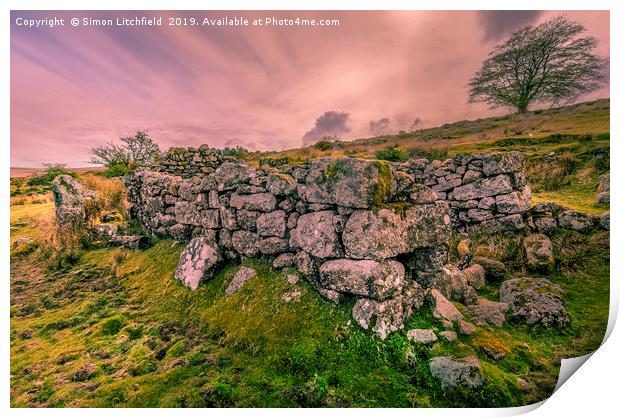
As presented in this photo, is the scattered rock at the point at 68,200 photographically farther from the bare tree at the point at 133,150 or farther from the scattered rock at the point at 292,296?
the bare tree at the point at 133,150

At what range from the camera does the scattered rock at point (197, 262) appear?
4809 mm

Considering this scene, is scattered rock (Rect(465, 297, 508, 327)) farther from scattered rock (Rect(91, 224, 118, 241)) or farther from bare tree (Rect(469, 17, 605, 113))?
bare tree (Rect(469, 17, 605, 113))

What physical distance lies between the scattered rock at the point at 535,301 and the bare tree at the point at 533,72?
10560 mm

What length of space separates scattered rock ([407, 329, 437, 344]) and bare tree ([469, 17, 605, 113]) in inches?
489

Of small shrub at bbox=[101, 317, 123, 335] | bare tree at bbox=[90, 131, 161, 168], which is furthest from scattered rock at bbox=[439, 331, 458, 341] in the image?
bare tree at bbox=[90, 131, 161, 168]

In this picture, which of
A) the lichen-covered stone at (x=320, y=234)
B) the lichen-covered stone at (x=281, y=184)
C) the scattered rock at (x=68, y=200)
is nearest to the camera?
the lichen-covered stone at (x=320, y=234)

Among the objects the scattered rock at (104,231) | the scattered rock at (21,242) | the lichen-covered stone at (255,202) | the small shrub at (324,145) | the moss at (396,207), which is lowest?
the scattered rock at (21,242)

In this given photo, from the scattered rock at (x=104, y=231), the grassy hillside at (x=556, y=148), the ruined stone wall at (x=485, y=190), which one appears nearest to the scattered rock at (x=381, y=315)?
the ruined stone wall at (x=485, y=190)

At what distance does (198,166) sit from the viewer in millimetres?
10055

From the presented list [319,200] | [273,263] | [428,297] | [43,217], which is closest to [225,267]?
[273,263]

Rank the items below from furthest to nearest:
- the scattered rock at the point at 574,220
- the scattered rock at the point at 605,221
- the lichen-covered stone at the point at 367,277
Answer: the scattered rock at the point at 574,220, the scattered rock at the point at 605,221, the lichen-covered stone at the point at 367,277

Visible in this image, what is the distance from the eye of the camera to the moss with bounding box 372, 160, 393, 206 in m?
3.52

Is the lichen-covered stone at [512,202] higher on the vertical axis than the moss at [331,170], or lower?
lower

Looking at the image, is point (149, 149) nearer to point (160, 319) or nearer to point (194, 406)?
point (160, 319)
